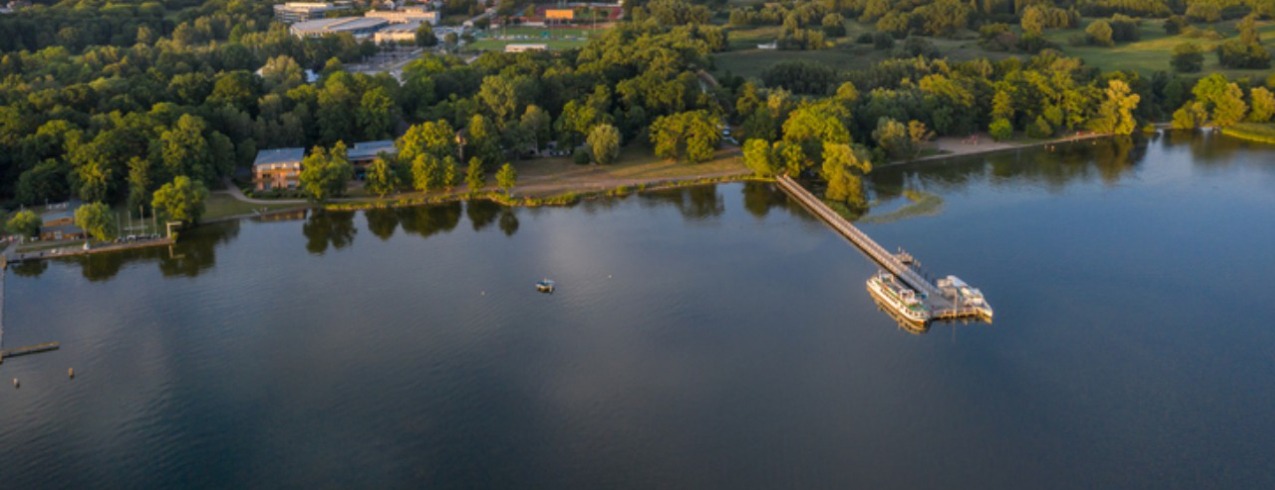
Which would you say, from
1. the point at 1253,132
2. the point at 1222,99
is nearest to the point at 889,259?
the point at 1253,132

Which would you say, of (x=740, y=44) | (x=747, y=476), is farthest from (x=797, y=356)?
(x=740, y=44)

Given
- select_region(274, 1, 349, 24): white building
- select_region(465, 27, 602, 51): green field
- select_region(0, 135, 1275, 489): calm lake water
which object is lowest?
select_region(0, 135, 1275, 489): calm lake water

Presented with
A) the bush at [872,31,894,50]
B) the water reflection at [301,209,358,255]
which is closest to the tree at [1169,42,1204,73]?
the bush at [872,31,894,50]

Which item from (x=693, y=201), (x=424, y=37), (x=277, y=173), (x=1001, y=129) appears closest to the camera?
(x=693, y=201)

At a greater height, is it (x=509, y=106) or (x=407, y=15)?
(x=407, y=15)

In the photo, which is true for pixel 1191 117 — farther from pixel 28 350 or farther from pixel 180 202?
pixel 28 350

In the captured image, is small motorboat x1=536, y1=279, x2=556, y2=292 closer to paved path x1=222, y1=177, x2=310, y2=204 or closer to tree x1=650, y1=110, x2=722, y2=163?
paved path x1=222, y1=177, x2=310, y2=204

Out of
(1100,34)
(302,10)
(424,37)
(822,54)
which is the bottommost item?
(822,54)
